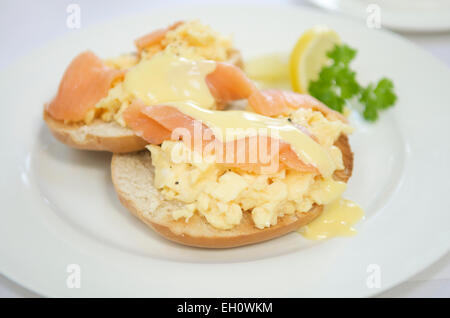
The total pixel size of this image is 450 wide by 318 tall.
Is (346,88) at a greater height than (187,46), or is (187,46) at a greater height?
(187,46)

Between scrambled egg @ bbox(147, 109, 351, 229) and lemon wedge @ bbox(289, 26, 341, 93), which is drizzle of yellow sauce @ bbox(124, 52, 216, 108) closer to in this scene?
scrambled egg @ bbox(147, 109, 351, 229)

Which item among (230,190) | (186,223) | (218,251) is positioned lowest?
Answer: (218,251)

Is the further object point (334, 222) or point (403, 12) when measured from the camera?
point (403, 12)

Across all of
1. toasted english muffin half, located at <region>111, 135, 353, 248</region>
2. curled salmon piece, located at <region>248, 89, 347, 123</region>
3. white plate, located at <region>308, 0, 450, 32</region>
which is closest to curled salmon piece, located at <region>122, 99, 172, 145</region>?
toasted english muffin half, located at <region>111, 135, 353, 248</region>

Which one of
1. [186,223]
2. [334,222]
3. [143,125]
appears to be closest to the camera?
[186,223]

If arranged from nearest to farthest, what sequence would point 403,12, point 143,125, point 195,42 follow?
point 143,125, point 195,42, point 403,12

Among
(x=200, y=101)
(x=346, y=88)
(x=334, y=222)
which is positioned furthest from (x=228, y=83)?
(x=334, y=222)

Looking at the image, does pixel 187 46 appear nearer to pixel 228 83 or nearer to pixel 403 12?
pixel 228 83
